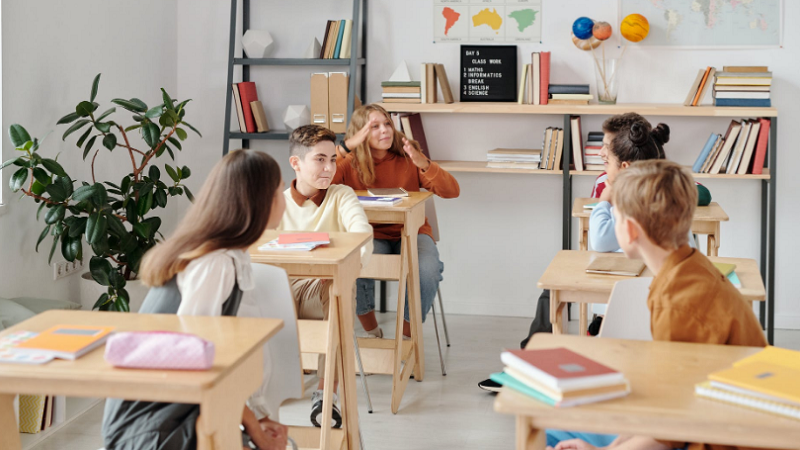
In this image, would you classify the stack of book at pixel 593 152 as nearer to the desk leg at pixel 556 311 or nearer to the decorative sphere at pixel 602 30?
the decorative sphere at pixel 602 30

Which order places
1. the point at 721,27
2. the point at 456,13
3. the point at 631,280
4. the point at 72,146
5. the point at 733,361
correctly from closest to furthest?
the point at 733,361 < the point at 631,280 < the point at 72,146 < the point at 721,27 < the point at 456,13

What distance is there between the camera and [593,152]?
4285mm

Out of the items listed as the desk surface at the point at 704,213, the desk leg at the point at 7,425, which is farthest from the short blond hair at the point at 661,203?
the desk surface at the point at 704,213

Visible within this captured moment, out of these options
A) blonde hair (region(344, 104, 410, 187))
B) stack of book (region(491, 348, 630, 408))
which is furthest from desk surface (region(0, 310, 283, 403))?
blonde hair (region(344, 104, 410, 187))

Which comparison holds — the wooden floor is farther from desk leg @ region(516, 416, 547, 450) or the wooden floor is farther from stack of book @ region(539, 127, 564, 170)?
desk leg @ region(516, 416, 547, 450)

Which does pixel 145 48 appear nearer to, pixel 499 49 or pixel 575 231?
pixel 499 49

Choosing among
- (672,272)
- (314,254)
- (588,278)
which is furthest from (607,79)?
(672,272)

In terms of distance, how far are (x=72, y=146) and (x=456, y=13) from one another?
2.14 m

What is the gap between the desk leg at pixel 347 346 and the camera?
248 cm

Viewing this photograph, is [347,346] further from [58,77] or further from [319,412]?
A: [58,77]

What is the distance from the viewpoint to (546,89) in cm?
432

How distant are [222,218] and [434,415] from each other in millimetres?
1641

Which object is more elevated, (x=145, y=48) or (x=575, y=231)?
(x=145, y=48)

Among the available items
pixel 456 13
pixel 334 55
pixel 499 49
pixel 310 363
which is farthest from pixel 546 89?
pixel 310 363
